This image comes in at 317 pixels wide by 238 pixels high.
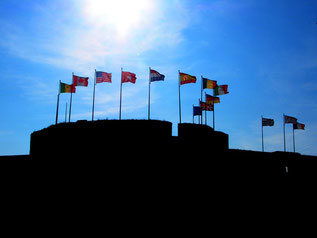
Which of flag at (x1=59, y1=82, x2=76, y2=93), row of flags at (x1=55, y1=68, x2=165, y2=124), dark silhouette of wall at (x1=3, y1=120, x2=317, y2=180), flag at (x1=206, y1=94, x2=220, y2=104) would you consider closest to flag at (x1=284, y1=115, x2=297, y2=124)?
flag at (x1=206, y1=94, x2=220, y2=104)

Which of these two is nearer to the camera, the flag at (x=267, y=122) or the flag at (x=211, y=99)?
the flag at (x=211, y=99)

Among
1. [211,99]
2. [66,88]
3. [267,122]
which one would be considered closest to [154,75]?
[211,99]

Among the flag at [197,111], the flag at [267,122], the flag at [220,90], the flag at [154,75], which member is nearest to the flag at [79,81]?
the flag at [154,75]

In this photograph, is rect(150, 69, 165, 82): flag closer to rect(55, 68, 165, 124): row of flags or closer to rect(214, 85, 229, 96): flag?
rect(55, 68, 165, 124): row of flags

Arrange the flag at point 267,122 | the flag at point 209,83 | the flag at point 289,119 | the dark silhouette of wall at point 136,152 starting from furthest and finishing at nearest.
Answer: the flag at point 289,119, the flag at point 267,122, the flag at point 209,83, the dark silhouette of wall at point 136,152

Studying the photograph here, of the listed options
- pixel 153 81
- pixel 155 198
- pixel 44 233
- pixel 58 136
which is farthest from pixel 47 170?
pixel 153 81

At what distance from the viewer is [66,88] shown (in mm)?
28797

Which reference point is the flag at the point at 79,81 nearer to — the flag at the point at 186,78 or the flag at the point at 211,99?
the flag at the point at 186,78

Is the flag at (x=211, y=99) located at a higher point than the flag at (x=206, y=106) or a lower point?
higher

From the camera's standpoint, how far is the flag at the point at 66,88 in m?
28.7

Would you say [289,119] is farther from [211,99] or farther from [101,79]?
[101,79]

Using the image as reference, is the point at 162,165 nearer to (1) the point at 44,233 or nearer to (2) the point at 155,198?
(2) the point at 155,198

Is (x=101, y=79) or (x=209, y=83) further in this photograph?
(x=209, y=83)

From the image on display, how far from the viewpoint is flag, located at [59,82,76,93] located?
2870 cm
